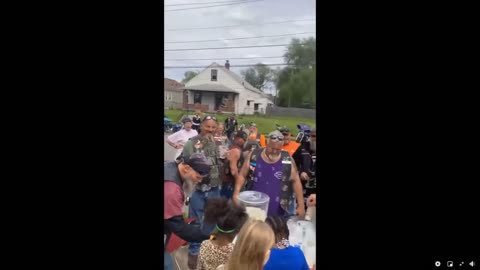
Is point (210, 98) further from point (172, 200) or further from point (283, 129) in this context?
point (172, 200)

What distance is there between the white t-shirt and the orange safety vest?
535mm

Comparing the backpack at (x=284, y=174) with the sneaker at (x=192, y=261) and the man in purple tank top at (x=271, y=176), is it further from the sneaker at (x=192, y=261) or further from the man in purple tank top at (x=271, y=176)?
the sneaker at (x=192, y=261)

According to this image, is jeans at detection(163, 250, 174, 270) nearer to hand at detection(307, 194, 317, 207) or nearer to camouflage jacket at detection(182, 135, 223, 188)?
camouflage jacket at detection(182, 135, 223, 188)

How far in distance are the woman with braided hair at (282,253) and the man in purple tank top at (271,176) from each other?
0.05 meters

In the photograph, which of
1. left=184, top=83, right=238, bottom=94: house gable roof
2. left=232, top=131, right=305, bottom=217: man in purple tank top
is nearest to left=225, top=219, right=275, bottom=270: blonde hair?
left=232, top=131, right=305, bottom=217: man in purple tank top

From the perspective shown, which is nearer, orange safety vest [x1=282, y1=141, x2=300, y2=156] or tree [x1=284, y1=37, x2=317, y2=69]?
tree [x1=284, y1=37, x2=317, y2=69]

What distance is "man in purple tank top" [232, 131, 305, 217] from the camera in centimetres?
232

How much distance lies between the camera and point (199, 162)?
7.79ft

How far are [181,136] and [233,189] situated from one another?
17.0 inches

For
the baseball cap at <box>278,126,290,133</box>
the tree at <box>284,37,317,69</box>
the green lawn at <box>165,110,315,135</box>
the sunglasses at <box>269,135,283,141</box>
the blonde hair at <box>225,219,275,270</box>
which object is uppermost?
the tree at <box>284,37,317,69</box>
